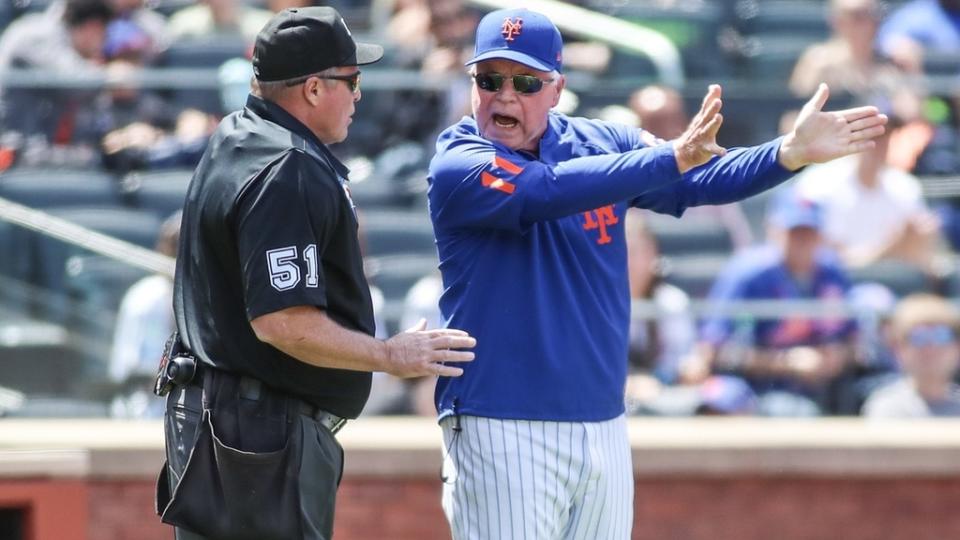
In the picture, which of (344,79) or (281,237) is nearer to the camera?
(281,237)

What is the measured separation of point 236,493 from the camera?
11.6ft

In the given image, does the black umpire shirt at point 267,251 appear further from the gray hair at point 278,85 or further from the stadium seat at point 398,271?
the stadium seat at point 398,271

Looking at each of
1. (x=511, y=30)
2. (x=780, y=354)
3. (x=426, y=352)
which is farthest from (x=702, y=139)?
(x=780, y=354)

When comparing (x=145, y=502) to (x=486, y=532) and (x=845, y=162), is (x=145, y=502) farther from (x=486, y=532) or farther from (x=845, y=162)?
(x=845, y=162)

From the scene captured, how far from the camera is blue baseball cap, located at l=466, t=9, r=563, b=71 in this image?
148 inches

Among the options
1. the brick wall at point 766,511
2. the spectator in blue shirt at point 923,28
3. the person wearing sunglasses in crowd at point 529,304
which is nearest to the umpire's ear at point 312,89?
the person wearing sunglasses in crowd at point 529,304

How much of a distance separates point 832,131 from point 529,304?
2.66 ft

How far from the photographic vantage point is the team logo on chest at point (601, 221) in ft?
12.5

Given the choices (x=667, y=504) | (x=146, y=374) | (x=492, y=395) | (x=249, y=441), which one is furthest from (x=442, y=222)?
(x=146, y=374)

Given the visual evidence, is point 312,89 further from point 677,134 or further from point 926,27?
point 926,27

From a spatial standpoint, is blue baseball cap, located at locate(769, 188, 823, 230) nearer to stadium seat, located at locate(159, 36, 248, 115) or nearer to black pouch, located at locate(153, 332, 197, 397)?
stadium seat, located at locate(159, 36, 248, 115)

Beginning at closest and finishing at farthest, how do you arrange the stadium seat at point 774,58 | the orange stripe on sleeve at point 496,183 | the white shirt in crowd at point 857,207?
1. the orange stripe on sleeve at point 496,183
2. the white shirt in crowd at point 857,207
3. the stadium seat at point 774,58

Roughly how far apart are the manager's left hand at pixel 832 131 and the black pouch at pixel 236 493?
4.52 ft

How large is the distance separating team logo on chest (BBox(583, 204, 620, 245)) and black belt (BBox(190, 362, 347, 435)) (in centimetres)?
75
